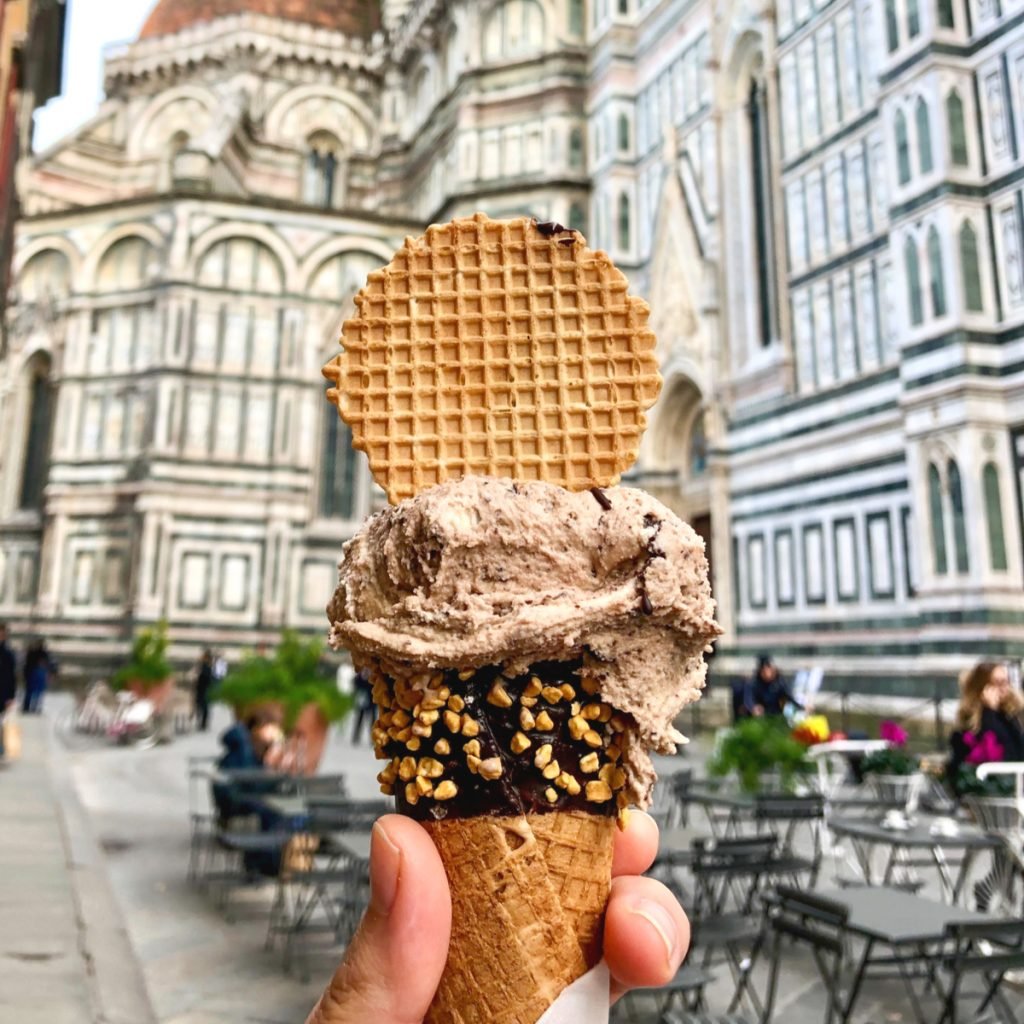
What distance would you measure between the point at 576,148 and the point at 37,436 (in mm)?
15760

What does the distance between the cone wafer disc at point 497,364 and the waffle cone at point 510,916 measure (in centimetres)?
53

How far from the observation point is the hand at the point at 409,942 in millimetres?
1194

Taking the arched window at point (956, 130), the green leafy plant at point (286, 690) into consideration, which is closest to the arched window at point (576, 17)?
the arched window at point (956, 130)

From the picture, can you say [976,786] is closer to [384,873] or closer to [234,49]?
[384,873]

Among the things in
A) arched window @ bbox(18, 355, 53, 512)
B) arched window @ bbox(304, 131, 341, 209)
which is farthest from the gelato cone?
arched window @ bbox(304, 131, 341, 209)

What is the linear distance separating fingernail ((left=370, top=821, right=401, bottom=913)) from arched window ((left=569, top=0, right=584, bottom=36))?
2348 centimetres

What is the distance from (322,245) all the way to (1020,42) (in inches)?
623

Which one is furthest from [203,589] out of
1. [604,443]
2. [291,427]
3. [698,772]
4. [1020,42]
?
[604,443]

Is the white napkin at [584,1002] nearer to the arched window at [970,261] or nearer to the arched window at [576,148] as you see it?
the arched window at [970,261]

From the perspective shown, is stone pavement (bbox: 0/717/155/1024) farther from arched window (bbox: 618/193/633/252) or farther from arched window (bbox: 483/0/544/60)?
arched window (bbox: 483/0/544/60)

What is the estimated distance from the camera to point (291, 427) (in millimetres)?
21422

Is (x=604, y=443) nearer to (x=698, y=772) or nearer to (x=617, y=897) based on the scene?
(x=617, y=897)

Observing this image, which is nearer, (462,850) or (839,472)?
(462,850)

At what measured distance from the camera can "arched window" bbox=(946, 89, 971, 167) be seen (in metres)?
10.7
